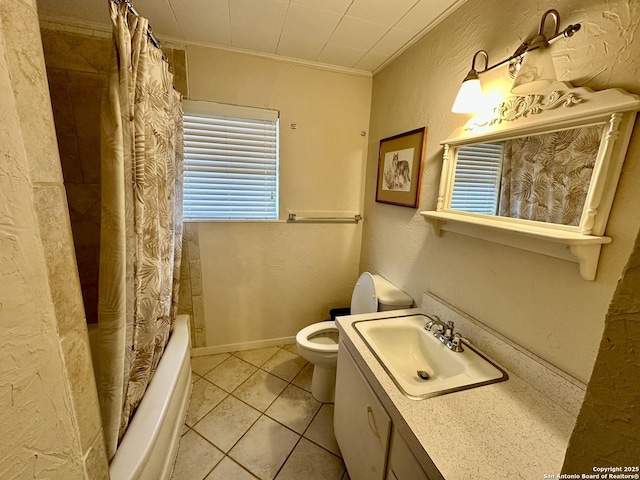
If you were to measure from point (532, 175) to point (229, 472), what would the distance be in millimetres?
1896

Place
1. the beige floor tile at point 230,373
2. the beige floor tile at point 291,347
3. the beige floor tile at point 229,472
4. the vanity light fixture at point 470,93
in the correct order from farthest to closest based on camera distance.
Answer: the beige floor tile at point 291,347 → the beige floor tile at point 230,373 → the beige floor tile at point 229,472 → the vanity light fixture at point 470,93

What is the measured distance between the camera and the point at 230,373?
1914 mm

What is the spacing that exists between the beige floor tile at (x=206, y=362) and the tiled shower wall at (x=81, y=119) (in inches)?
30.8

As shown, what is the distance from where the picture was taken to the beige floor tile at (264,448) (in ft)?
4.25

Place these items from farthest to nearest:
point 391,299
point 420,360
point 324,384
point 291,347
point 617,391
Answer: point 291,347, point 324,384, point 391,299, point 420,360, point 617,391

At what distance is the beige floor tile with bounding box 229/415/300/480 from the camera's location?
129 centimetres

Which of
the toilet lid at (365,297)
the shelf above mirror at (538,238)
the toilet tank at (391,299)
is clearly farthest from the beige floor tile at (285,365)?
the shelf above mirror at (538,238)

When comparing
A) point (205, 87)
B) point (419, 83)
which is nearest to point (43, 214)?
point (205, 87)

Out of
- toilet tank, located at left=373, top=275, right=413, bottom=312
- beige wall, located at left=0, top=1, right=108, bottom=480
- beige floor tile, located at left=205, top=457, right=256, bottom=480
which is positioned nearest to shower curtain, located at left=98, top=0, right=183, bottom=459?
beige wall, located at left=0, top=1, right=108, bottom=480

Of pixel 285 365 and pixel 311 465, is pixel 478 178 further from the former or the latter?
pixel 285 365

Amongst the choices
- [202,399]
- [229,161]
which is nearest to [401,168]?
[229,161]

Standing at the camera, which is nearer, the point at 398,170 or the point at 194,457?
the point at 194,457

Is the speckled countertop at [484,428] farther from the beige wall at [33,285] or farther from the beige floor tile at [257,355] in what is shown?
the beige floor tile at [257,355]

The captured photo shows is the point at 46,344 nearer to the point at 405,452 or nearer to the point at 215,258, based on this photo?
the point at 405,452
